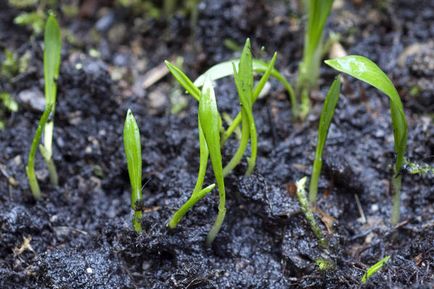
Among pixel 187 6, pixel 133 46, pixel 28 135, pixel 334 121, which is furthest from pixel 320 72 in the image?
pixel 28 135

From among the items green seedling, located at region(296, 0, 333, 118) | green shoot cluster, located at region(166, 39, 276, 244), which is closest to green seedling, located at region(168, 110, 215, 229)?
green shoot cluster, located at region(166, 39, 276, 244)

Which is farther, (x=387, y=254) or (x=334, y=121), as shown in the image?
(x=334, y=121)

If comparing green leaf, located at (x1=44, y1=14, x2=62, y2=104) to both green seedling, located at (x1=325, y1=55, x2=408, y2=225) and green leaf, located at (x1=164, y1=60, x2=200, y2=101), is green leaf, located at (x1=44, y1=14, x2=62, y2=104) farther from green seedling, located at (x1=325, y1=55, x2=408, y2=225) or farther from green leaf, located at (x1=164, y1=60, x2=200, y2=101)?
green seedling, located at (x1=325, y1=55, x2=408, y2=225)

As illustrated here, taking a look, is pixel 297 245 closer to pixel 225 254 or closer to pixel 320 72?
pixel 225 254

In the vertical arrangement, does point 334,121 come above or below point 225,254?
above

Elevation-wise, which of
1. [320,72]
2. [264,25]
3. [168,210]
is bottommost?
[168,210]

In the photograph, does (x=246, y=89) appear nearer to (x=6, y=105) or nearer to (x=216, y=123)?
(x=216, y=123)

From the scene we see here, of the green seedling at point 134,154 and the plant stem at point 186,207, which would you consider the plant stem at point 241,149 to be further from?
the green seedling at point 134,154

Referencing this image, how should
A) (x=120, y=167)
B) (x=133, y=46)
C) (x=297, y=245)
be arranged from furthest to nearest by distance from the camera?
1. (x=133, y=46)
2. (x=120, y=167)
3. (x=297, y=245)
